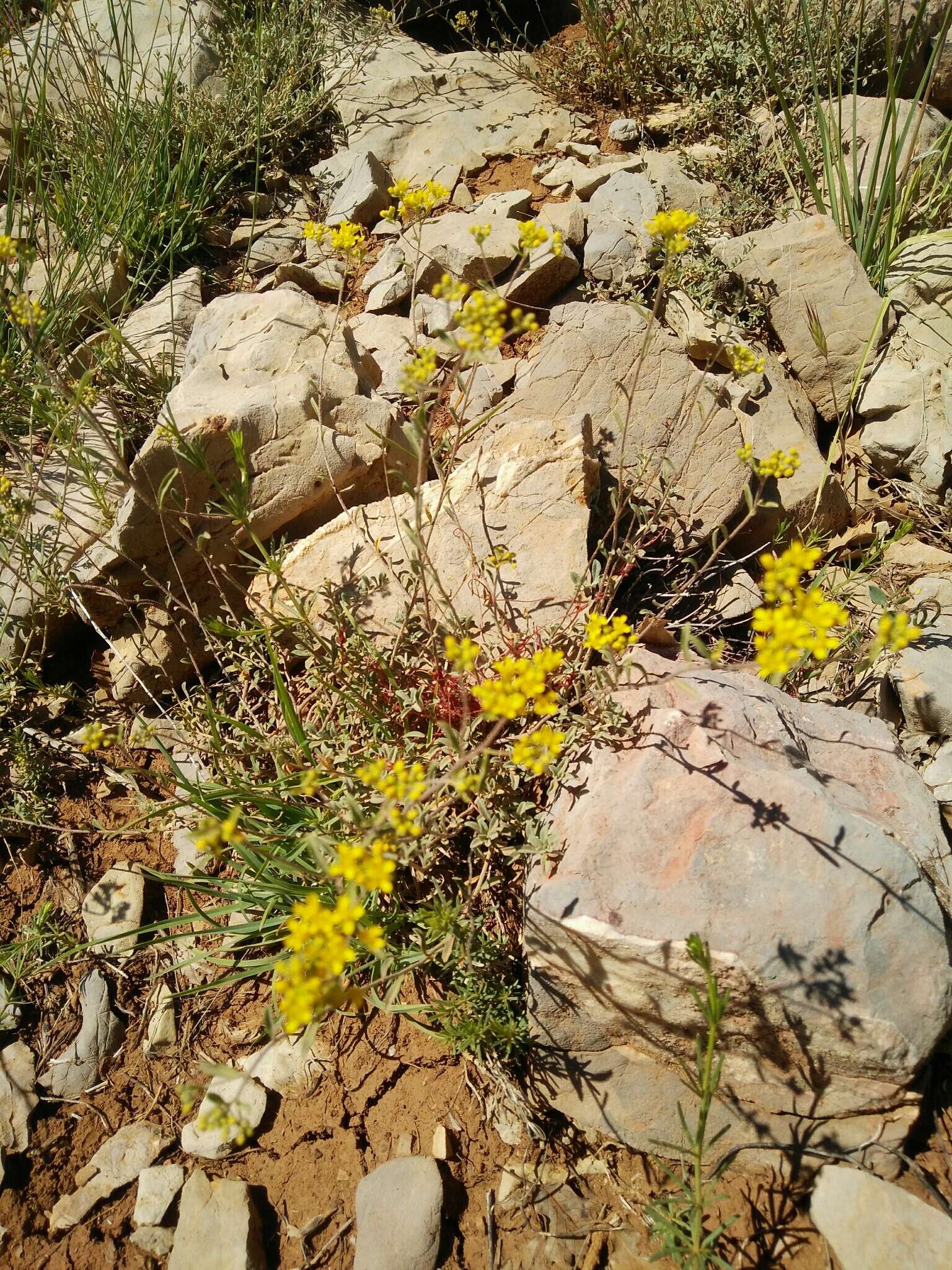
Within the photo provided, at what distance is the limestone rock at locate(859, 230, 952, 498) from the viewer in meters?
3.55

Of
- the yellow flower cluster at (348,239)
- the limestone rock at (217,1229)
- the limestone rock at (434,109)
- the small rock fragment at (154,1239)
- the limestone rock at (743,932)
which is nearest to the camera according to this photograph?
the limestone rock at (743,932)

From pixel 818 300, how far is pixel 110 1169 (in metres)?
4.41

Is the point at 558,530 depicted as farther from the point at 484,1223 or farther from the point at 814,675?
the point at 484,1223

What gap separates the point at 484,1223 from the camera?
2184 mm

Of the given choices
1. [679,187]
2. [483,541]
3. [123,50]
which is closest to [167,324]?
[123,50]

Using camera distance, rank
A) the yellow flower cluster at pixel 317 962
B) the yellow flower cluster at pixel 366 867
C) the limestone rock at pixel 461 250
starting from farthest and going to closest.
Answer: the limestone rock at pixel 461 250 → the yellow flower cluster at pixel 366 867 → the yellow flower cluster at pixel 317 962

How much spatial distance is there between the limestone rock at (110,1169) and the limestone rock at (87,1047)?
21 centimetres

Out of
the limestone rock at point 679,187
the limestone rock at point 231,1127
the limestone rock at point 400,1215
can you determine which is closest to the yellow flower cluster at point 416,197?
the limestone rock at point 679,187

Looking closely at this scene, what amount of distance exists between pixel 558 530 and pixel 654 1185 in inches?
79.6

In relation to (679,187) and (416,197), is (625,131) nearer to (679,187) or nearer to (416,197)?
A: (679,187)

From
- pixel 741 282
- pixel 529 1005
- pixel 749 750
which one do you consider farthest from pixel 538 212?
pixel 529 1005

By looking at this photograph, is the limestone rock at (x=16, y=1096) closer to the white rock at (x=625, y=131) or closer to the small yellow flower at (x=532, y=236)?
the small yellow flower at (x=532, y=236)

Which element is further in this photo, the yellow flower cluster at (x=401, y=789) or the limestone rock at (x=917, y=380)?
the limestone rock at (x=917, y=380)

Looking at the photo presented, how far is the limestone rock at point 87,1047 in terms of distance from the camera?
2553 mm
